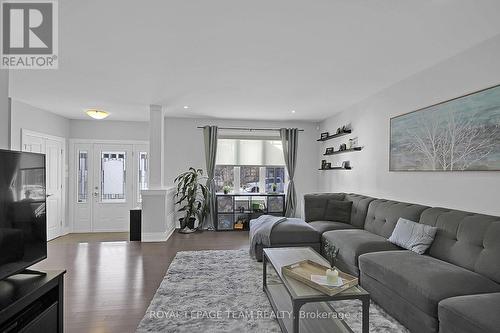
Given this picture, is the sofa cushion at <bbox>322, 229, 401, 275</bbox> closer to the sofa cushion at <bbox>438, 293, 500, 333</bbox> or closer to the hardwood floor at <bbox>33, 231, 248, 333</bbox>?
the sofa cushion at <bbox>438, 293, 500, 333</bbox>

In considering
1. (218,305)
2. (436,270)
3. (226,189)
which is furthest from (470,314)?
(226,189)

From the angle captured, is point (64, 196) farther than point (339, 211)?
Yes

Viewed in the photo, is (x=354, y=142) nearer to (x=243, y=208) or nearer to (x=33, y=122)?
(x=243, y=208)

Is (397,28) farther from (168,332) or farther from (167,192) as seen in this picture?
(167,192)

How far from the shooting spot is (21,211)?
1796 mm

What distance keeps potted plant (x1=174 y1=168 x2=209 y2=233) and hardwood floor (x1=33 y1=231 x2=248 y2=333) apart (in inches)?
15.5

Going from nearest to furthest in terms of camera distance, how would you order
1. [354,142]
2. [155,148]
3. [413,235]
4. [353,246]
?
[413,235]
[353,246]
[354,142]
[155,148]

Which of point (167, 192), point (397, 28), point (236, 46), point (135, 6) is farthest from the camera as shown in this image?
point (167, 192)

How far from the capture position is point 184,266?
3.85 meters

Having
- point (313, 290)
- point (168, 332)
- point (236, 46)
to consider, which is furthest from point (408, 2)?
point (168, 332)

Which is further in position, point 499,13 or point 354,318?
point 354,318

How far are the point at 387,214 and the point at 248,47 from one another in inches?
106

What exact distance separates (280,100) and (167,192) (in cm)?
276

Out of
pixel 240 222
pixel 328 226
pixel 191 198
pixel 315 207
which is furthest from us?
pixel 240 222
